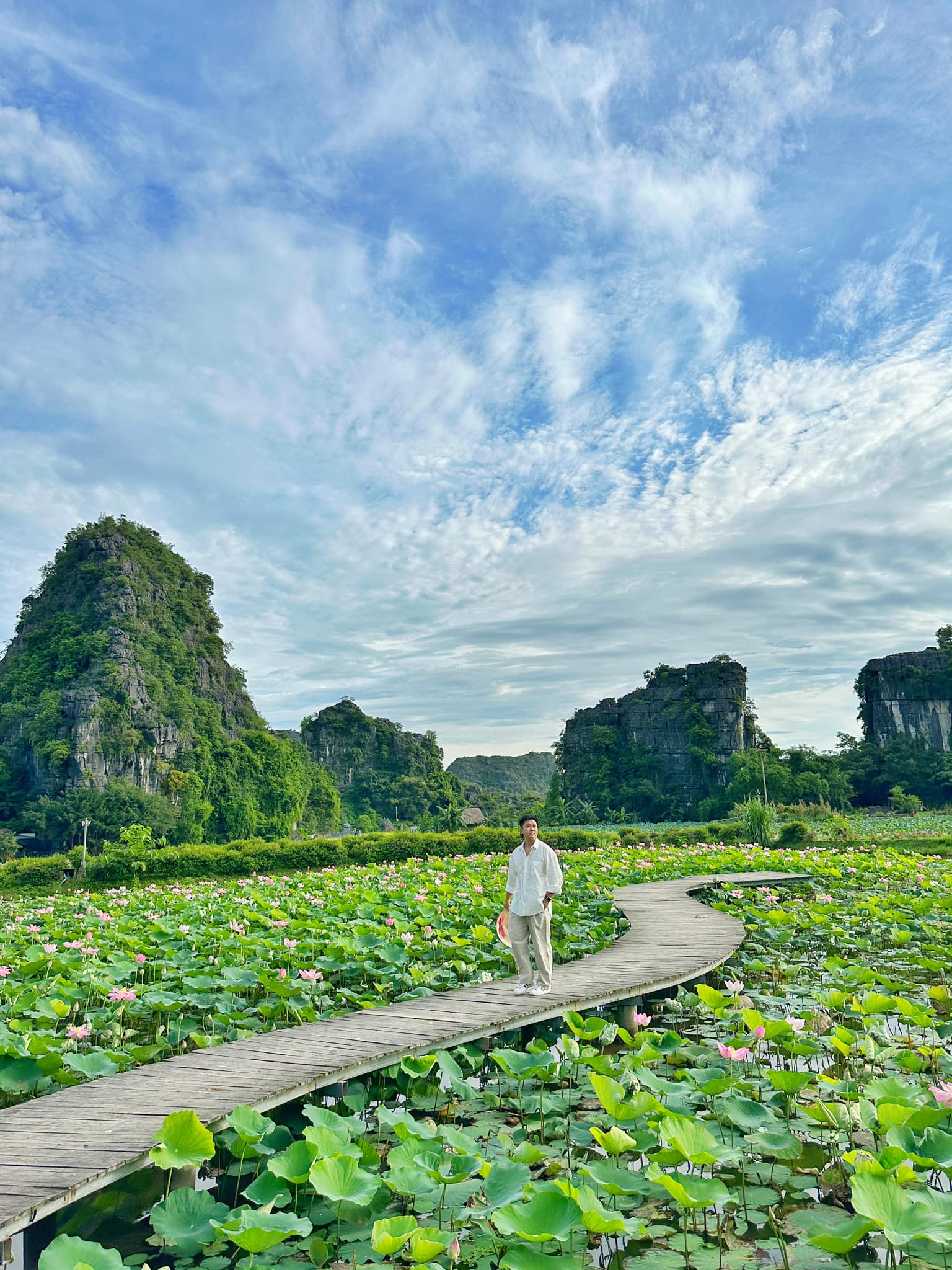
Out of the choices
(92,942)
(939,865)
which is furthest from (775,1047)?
(939,865)

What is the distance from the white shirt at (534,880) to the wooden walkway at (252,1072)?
484 millimetres

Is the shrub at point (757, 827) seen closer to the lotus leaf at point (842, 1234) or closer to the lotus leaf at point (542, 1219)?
the lotus leaf at point (842, 1234)

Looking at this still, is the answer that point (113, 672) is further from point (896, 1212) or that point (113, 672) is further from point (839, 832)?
point (896, 1212)

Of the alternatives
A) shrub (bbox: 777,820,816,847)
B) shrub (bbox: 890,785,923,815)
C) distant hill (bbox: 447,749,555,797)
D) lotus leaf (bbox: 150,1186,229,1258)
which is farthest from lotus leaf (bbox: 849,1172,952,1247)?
distant hill (bbox: 447,749,555,797)

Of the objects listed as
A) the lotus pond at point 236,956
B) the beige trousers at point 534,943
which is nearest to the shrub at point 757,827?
the lotus pond at point 236,956

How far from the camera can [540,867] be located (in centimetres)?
457

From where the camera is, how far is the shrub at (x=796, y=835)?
17.2 metres

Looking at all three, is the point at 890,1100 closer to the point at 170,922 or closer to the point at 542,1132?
the point at 542,1132

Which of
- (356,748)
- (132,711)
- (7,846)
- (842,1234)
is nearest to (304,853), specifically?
(842,1234)

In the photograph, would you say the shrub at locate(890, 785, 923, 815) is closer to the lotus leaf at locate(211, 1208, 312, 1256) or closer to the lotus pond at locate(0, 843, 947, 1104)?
the lotus pond at locate(0, 843, 947, 1104)

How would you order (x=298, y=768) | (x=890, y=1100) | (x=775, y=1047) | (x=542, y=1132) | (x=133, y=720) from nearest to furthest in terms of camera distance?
1. (x=890, y=1100)
2. (x=542, y=1132)
3. (x=775, y=1047)
4. (x=133, y=720)
5. (x=298, y=768)

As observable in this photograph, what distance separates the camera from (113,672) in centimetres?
3872

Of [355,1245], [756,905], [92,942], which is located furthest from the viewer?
[756,905]

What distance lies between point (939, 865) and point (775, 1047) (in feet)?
31.1
